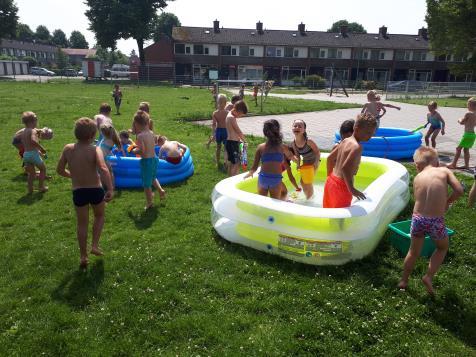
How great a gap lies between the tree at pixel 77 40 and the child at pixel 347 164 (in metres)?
149

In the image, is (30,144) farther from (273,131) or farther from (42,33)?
(42,33)

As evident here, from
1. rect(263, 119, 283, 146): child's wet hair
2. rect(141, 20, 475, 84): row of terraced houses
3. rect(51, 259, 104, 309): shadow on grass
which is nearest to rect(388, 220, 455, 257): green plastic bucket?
rect(263, 119, 283, 146): child's wet hair

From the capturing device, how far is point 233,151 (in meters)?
8.05

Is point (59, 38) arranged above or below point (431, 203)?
above

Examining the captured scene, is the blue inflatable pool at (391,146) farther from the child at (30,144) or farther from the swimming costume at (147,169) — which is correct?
the child at (30,144)

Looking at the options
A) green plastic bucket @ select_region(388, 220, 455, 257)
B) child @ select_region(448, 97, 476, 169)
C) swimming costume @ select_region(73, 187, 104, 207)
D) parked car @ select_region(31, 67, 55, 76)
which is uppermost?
parked car @ select_region(31, 67, 55, 76)

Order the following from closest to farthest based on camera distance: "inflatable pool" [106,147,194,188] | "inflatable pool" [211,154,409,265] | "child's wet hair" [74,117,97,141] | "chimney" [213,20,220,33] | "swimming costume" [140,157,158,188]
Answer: "child's wet hair" [74,117,97,141] < "inflatable pool" [211,154,409,265] < "swimming costume" [140,157,158,188] < "inflatable pool" [106,147,194,188] < "chimney" [213,20,220,33]

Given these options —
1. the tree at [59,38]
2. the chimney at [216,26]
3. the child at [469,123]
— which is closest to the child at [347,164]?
the child at [469,123]

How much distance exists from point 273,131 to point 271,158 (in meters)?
0.40

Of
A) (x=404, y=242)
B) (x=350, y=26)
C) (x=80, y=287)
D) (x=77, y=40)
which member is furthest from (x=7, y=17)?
(x=77, y=40)

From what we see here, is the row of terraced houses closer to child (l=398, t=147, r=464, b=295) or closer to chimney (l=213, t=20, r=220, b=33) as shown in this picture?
chimney (l=213, t=20, r=220, b=33)

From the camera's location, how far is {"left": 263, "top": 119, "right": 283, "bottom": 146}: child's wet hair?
17.4 ft

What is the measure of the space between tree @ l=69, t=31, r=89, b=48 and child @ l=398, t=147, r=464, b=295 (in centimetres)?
15032

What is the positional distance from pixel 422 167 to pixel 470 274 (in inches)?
63.3
